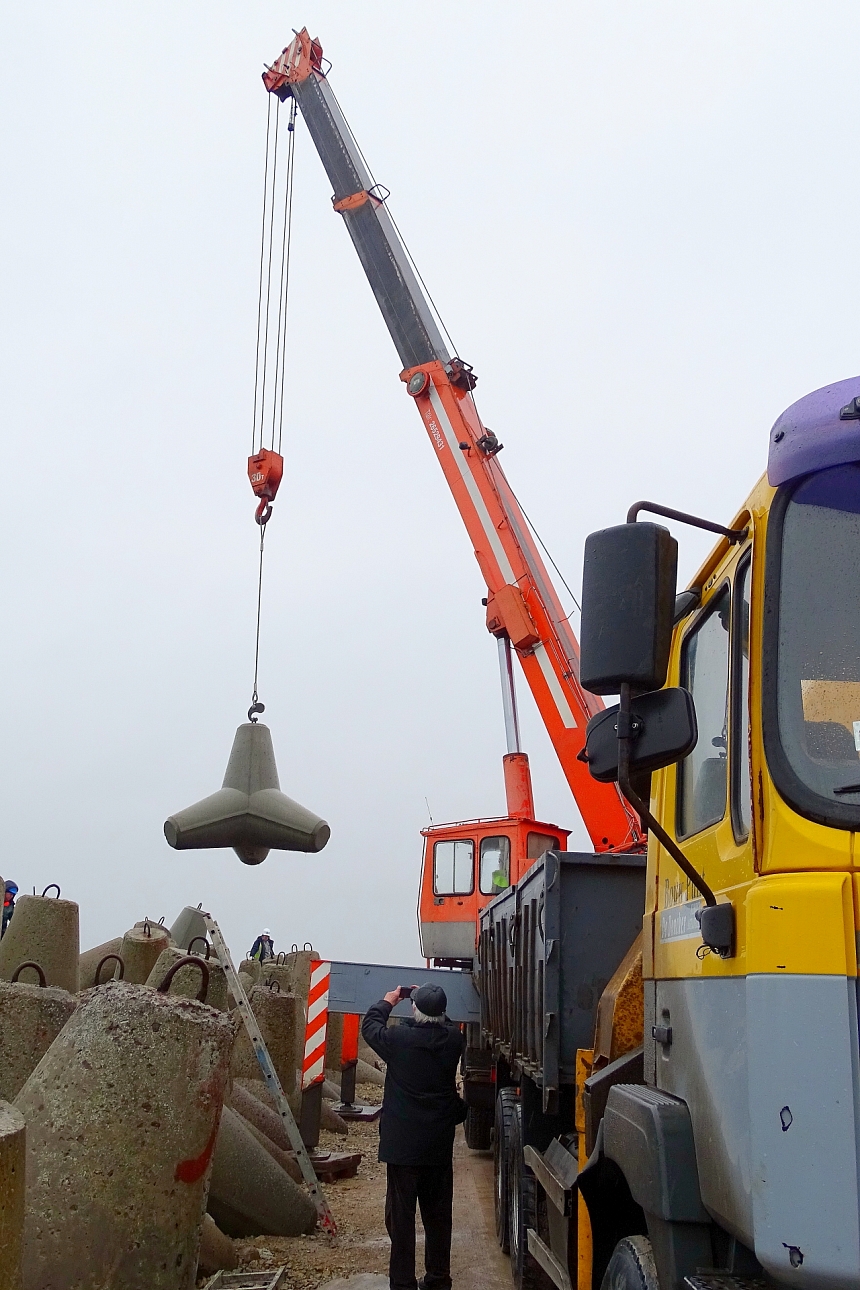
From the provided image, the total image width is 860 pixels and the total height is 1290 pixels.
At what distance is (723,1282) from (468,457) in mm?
9503

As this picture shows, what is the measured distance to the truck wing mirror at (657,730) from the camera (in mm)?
2396

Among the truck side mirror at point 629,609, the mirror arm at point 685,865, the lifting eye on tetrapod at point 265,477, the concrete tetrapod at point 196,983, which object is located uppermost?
the lifting eye on tetrapod at point 265,477

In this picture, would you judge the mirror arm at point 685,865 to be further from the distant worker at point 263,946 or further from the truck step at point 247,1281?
the distant worker at point 263,946

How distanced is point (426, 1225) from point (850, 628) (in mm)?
4654

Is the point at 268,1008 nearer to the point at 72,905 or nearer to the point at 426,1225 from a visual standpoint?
the point at 72,905

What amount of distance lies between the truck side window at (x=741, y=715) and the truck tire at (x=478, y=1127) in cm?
820

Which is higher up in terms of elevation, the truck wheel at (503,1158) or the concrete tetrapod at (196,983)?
the concrete tetrapod at (196,983)

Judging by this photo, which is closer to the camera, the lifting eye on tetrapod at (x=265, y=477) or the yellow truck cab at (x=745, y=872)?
the yellow truck cab at (x=745, y=872)

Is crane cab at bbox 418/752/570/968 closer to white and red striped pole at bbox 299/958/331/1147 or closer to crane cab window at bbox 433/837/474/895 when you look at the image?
crane cab window at bbox 433/837/474/895

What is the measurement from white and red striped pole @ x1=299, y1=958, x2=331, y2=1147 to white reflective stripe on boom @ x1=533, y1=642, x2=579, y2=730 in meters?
3.12

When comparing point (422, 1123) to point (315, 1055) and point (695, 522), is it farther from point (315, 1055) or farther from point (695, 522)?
point (695, 522)

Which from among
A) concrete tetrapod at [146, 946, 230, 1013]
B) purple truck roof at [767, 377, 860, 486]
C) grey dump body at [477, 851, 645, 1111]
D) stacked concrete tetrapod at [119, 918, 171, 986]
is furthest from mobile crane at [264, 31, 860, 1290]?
stacked concrete tetrapod at [119, 918, 171, 986]

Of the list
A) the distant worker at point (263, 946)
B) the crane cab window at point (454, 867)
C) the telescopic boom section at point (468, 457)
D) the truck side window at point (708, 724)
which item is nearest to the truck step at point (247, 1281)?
the truck side window at point (708, 724)

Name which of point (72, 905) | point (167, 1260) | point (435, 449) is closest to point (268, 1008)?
point (72, 905)
